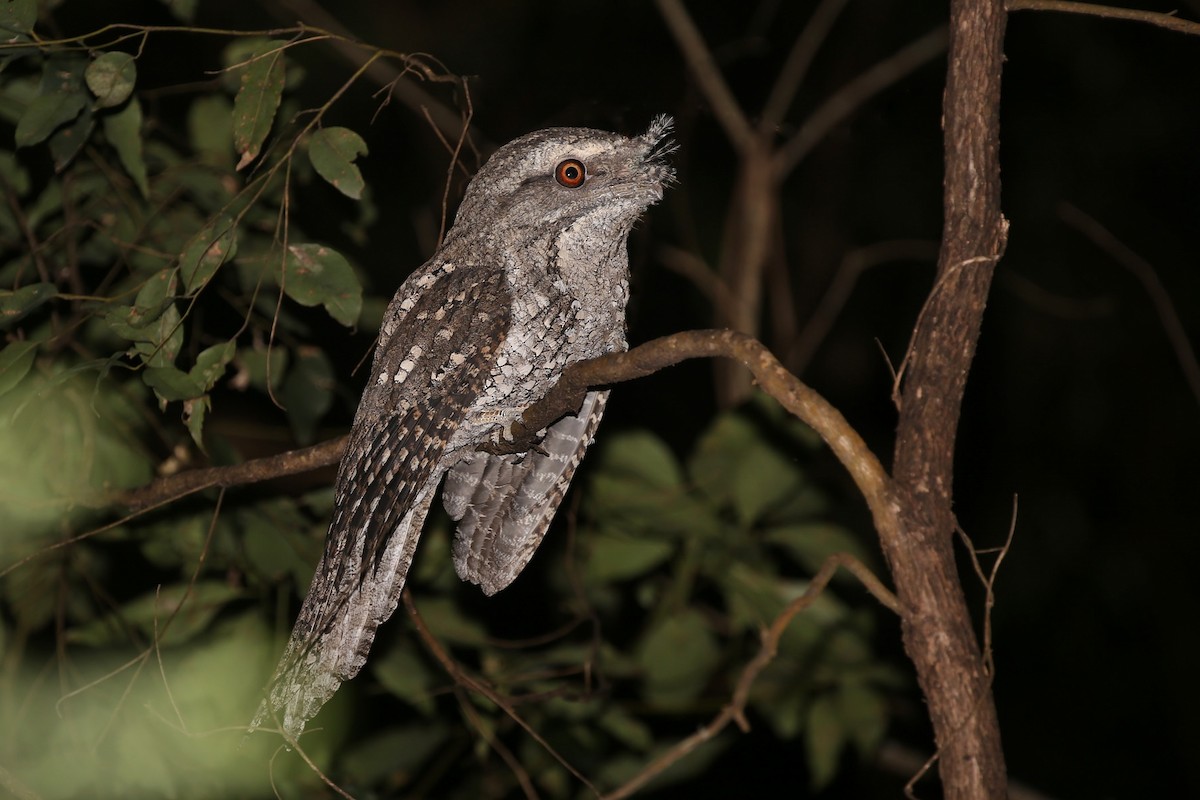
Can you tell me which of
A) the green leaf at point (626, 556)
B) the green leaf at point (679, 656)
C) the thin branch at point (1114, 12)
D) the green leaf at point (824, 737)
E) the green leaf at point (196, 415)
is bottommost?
the green leaf at point (824, 737)

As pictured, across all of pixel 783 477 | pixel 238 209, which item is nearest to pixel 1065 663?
pixel 783 477

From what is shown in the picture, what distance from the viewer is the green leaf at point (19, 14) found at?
2.00 meters

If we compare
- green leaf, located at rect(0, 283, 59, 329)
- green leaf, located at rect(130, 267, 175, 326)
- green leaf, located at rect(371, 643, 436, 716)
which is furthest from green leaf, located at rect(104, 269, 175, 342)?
green leaf, located at rect(371, 643, 436, 716)

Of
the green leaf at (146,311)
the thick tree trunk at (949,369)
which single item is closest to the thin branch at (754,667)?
the thick tree trunk at (949,369)

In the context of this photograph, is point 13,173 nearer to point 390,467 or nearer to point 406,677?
point 390,467

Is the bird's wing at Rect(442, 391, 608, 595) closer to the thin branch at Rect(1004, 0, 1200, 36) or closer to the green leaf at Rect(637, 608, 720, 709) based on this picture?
the green leaf at Rect(637, 608, 720, 709)

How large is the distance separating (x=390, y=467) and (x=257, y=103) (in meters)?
0.74

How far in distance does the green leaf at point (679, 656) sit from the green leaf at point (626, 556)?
0.58ft

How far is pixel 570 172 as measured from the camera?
7.46 feet

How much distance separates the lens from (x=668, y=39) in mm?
5645

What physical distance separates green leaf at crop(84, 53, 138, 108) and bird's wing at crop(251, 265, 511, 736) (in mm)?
664

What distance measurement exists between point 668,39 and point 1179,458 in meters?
3.64

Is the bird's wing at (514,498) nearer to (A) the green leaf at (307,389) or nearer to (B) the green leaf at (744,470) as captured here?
(A) the green leaf at (307,389)

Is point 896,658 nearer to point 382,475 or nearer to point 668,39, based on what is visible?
point 668,39
